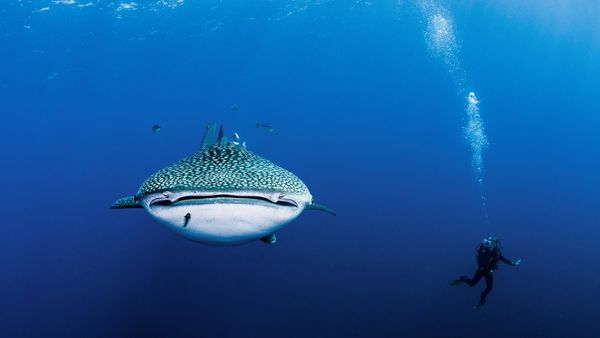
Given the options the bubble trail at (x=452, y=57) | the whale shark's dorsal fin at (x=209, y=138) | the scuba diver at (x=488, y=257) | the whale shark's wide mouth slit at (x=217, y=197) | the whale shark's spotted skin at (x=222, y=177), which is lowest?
the whale shark's wide mouth slit at (x=217, y=197)

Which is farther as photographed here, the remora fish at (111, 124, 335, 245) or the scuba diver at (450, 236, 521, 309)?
the scuba diver at (450, 236, 521, 309)

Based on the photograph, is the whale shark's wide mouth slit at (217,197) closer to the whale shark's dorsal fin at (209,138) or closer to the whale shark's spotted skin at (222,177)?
the whale shark's spotted skin at (222,177)

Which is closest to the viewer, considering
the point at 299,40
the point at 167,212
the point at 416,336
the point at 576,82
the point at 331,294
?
the point at 167,212

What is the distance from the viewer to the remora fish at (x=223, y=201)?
258 cm

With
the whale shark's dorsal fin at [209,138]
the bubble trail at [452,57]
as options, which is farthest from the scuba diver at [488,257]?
the bubble trail at [452,57]

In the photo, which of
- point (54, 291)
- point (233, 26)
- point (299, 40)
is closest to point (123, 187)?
point (233, 26)

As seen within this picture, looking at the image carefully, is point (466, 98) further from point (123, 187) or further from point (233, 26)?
point (123, 187)

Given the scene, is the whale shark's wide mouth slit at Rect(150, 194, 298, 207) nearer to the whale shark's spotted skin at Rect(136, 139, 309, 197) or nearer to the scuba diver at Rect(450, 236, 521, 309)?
the whale shark's spotted skin at Rect(136, 139, 309, 197)

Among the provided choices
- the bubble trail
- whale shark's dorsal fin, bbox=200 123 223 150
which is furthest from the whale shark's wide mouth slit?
the bubble trail

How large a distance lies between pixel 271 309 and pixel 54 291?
13234mm

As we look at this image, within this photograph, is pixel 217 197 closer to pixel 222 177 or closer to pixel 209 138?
pixel 222 177

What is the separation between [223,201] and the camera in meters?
2.53

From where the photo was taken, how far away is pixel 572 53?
201ft

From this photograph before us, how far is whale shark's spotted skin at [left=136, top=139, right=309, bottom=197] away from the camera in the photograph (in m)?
2.65
